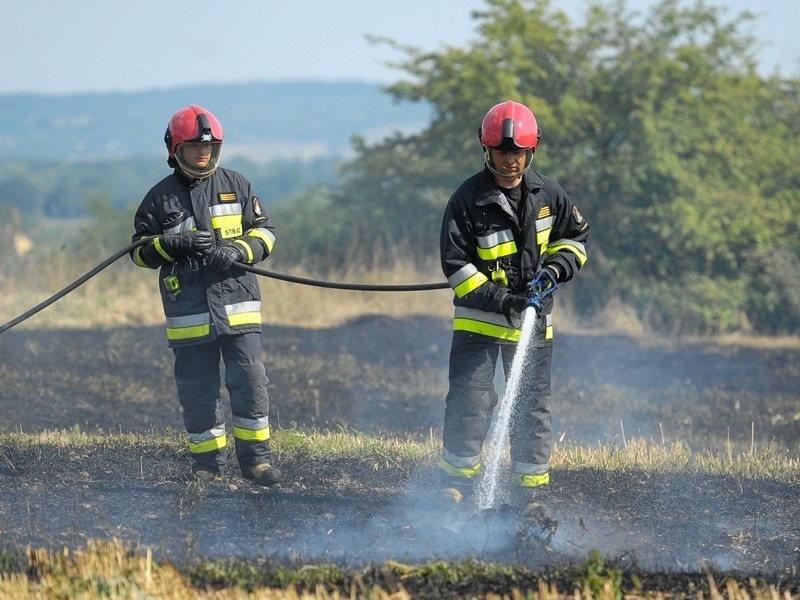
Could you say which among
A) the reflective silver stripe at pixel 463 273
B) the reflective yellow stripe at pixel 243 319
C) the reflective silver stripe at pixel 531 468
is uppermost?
the reflective silver stripe at pixel 463 273

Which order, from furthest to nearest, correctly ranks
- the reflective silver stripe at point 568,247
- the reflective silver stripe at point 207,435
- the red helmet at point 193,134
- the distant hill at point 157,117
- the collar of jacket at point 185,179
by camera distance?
the distant hill at point 157,117, the reflective silver stripe at point 207,435, the collar of jacket at point 185,179, the red helmet at point 193,134, the reflective silver stripe at point 568,247

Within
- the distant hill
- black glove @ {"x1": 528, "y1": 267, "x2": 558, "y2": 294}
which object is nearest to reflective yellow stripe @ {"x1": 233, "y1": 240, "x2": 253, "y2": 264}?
black glove @ {"x1": 528, "y1": 267, "x2": 558, "y2": 294}

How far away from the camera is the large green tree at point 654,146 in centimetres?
1872

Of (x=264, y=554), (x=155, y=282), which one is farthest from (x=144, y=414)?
(x=155, y=282)

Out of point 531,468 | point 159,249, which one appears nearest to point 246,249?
point 159,249

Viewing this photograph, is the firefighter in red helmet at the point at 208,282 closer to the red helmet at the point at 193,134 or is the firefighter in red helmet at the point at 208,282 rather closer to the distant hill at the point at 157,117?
the red helmet at the point at 193,134

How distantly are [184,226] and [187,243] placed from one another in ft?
0.74

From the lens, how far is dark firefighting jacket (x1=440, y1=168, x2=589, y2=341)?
5.87m

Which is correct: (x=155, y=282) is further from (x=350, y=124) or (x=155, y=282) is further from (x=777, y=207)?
(x=350, y=124)

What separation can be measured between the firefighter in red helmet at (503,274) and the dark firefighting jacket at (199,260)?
120 centimetres

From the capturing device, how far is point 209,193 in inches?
256

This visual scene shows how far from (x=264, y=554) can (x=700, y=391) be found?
350 inches

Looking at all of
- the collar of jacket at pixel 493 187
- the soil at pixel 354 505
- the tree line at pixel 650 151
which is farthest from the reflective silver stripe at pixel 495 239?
the tree line at pixel 650 151

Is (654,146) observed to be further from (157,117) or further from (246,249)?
(157,117)
